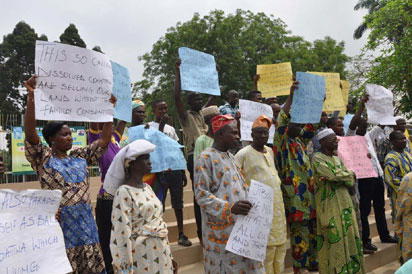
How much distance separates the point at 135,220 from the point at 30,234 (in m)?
0.71

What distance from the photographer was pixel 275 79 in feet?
18.3

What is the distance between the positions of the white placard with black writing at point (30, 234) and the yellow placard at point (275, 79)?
3417 millimetres

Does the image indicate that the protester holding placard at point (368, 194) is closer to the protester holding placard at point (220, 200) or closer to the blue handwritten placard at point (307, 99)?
the blue handwritten placard at point (307, 99)

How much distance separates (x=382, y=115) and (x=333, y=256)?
229 centimetres

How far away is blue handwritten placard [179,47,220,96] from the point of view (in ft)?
17.1

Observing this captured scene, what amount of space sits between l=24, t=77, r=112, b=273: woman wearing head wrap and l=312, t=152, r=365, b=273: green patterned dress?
9.06 feet

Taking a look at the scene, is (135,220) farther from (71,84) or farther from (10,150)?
(10,150)

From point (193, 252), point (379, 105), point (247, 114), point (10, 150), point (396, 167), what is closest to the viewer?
point (247, 114)

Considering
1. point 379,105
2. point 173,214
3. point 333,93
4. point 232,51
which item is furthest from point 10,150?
point 232,51

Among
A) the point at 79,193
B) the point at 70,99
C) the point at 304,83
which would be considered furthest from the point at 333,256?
the point at 70,99

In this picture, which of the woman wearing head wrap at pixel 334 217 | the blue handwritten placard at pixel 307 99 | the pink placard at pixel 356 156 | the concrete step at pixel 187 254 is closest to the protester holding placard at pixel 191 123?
the concrete step at pixel 187 254

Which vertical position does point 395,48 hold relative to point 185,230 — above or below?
above

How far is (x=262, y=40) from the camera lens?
103ft

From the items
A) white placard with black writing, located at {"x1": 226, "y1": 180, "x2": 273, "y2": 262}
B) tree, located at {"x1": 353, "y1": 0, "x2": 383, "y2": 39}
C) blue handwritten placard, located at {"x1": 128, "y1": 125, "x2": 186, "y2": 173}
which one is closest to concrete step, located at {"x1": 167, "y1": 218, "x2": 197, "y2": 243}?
blue handwritten placard, located at {"x1": 128, "y1": 125, "x2": 186, "y2": 173}
